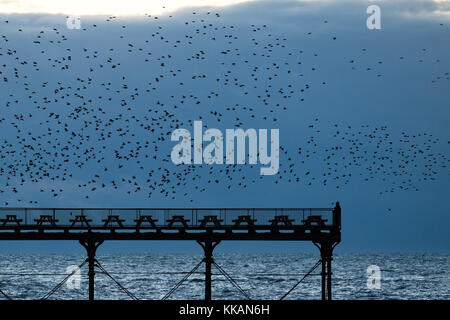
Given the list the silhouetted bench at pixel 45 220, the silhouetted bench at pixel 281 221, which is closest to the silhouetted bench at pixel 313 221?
the silhouetted bench at pixel 281 221

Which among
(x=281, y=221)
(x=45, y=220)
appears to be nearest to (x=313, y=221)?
(x=281, y=221)

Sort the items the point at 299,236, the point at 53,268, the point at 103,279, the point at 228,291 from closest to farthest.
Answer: the point at 299,236 → the point at 228,291 → the point at 103,279 → the point at 53,268

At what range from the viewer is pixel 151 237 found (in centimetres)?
4525

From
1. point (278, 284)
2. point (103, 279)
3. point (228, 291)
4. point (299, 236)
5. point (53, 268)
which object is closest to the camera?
point (299, 236)

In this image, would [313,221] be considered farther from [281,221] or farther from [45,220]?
[45,220]

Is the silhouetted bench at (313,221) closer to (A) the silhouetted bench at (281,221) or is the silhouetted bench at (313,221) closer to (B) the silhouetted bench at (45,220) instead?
(A) the silhouetted bench at (281,221)

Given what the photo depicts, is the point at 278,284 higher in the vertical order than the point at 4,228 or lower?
lower

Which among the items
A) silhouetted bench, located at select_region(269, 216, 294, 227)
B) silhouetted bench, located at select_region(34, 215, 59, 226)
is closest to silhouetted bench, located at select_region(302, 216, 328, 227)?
silhouetted bench, located at select_region(269, 216, 294, 227)

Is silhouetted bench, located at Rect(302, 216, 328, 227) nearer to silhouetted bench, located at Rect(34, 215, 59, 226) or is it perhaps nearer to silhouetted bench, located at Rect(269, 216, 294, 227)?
silhouetted bench, located at Rect(269, 216, 294, 227)
